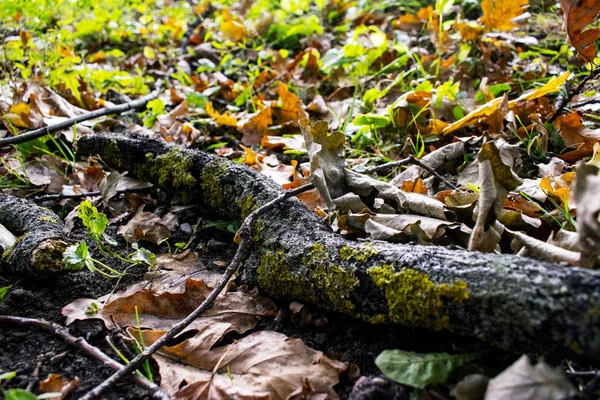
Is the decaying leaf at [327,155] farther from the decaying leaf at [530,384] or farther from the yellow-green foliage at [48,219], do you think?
the yellow-green foliage at [48,219]

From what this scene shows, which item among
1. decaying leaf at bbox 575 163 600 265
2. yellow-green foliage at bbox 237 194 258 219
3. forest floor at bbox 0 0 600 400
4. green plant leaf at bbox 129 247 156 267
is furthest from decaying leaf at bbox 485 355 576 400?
green plant leaf at bbox 129 247 156 267

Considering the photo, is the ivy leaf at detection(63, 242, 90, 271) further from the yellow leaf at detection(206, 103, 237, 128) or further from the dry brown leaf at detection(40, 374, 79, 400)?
the yellow leaf at detection(206, 103, 237, 128)

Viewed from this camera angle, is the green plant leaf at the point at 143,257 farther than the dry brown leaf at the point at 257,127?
No

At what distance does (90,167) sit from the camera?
8.61 feet

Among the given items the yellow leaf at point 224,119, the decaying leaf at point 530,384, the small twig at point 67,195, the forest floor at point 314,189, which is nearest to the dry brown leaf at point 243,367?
the forest floor at point 314,189

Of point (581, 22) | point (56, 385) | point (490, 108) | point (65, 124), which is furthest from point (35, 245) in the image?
point (581, 22)

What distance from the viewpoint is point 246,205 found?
189 centimetres

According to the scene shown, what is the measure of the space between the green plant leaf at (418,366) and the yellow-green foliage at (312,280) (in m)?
0.21

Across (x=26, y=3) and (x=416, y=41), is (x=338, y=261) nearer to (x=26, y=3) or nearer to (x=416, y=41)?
(x=26, y=3)

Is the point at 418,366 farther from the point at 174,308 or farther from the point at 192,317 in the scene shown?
the point at 174,308

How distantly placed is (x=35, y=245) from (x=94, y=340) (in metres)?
0.47

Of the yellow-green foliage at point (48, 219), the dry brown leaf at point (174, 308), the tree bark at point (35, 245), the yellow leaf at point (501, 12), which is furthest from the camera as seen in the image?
the yellow leaf at point (501, 12)

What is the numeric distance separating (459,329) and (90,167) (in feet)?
7.22

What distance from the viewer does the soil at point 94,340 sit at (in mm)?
1346
